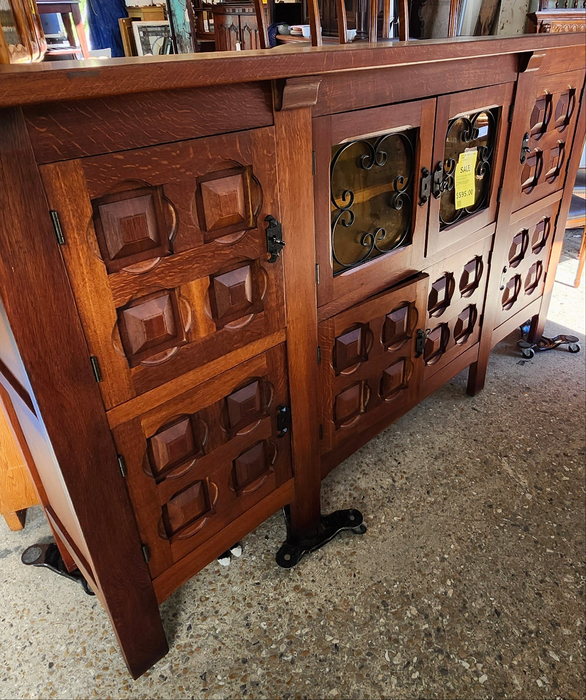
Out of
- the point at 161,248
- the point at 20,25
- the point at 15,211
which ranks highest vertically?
the point at 20,25

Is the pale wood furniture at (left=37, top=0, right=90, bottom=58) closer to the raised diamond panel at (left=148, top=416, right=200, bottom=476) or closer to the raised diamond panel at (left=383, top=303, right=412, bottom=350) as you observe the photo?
the raised diamond panel at (left=383, top=303, right=412, bottom=350)

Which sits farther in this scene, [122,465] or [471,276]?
[471,276]

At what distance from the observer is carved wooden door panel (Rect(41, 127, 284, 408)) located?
774 millimetres

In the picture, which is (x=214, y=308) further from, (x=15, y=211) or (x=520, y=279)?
(x=520, y=279)

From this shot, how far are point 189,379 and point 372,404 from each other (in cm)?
68

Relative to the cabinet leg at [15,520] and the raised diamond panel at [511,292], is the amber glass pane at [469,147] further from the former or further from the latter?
the cabinet leg at [15,520]

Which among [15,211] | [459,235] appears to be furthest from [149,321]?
[459,235]

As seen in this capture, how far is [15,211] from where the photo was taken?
0.69 m

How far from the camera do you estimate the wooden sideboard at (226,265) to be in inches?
29.5

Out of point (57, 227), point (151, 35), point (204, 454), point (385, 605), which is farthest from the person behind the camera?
point (151, 35)

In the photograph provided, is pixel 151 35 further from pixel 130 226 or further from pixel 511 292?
pixel 130 226

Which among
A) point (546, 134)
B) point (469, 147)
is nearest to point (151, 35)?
point (546, 134)

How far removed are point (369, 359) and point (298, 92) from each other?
720 millimetres

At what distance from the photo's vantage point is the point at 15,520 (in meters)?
1.55
